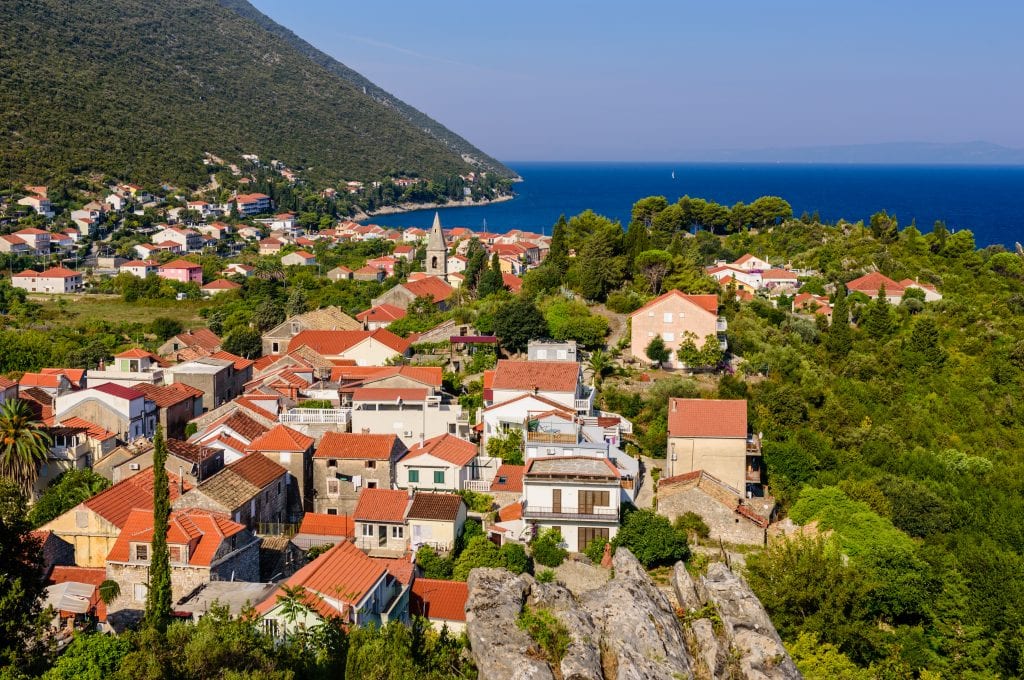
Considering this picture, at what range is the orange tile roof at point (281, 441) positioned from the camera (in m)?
24.7

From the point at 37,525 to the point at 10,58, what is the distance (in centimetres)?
10191

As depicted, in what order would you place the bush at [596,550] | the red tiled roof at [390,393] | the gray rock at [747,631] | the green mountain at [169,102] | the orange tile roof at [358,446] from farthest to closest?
the green mountain at [169,102]
the red tiled roof at [390,393]
the orange tile roof at [358,446]
the bush at [596,550]
the gray rock at [747,631]

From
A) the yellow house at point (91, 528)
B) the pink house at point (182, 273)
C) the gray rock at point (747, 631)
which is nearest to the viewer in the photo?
the gray rock at point (747, 631)

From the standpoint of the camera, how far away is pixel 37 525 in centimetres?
2153

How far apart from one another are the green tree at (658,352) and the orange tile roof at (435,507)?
546 inches

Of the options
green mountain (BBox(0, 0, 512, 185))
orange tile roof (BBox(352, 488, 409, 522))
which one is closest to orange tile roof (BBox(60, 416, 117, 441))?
orange tile roof (BBox(352, 488, 409, 522))

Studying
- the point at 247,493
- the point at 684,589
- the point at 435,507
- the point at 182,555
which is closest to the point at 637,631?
the point at 684,589

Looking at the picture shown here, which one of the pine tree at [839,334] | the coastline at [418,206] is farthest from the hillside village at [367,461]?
the coastline at [418,206]

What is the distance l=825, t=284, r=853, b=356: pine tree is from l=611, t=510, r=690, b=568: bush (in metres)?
22.2

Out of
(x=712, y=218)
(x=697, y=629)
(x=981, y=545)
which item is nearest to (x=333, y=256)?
(x=712, y=218)

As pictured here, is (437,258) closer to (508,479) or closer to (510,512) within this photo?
(508,479)

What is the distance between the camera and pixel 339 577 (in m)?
16.9

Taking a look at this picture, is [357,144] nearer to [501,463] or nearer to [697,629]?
[501,463]

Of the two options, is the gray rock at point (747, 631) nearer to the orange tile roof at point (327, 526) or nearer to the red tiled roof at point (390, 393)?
the orange tile roof at point (327, 526)
